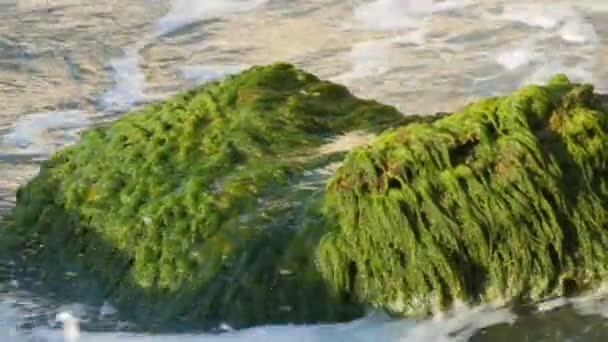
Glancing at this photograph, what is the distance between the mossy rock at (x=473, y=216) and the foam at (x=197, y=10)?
595 centimetres

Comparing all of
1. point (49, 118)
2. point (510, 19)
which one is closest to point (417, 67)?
point (510, 19)

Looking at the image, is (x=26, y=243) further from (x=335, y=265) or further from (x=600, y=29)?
(x=600, y=29)

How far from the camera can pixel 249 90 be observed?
541 cm

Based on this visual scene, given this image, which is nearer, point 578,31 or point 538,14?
point 578,31

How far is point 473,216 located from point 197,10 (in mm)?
6718

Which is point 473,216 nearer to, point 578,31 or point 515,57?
point 515,57

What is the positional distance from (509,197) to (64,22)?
22.1 feet

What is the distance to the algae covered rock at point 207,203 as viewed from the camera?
438 cm

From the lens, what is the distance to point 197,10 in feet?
35.0

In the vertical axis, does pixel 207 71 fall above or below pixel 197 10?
below

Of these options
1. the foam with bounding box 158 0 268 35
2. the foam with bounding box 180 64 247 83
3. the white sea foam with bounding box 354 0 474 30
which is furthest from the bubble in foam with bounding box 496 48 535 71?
the foam with bounding box 158 0 268 35

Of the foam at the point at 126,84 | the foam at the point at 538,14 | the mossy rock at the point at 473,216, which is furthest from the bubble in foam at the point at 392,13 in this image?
the mossy rock at the point at 473,216

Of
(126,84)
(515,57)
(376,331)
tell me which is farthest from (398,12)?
(376,331)

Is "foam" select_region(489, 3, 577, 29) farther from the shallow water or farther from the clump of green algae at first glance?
the clump of green algae
